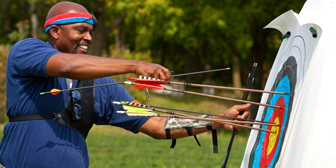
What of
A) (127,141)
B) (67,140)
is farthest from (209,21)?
(67,140)

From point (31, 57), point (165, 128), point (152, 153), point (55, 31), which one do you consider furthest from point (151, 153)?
point (31, 57)

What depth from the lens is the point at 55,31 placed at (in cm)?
374

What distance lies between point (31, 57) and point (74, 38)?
45cm

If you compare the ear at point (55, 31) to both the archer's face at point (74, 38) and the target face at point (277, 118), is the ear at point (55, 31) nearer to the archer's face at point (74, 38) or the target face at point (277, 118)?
the archer's face at point (74, 38)

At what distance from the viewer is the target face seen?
10.6 feet

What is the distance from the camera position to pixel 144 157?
414 inches

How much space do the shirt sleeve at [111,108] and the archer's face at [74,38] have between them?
329mm

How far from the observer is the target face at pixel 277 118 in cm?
324

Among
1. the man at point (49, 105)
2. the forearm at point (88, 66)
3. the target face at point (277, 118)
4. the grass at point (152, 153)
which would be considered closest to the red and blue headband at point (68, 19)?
the man at point (49, 105)

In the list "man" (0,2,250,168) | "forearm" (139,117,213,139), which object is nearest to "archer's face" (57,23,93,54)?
"man" (0,2,250,168)

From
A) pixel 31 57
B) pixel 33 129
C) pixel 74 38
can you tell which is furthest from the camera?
pixel 74 38

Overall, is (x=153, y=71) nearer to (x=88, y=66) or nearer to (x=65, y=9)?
(x=88, y=66)

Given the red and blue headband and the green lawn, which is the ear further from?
Result: the green lawn

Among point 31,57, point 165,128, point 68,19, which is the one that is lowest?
point 165,128
